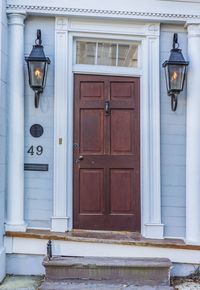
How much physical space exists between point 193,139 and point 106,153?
2.98ft

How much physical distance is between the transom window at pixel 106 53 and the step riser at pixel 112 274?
210cm

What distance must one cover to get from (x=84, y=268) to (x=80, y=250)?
0.24 metres

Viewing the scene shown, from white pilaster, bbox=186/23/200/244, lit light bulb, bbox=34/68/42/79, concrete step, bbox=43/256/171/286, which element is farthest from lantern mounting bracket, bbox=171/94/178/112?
concrete step, bbox=43/256/171/286

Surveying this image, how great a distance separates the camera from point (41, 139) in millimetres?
3945

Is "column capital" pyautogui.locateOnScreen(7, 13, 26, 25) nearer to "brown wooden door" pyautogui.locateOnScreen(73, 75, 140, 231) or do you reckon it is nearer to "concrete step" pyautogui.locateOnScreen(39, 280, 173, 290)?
"brown wooden door" pyautogui.locateOnScreen(73, 75, 140, 231)

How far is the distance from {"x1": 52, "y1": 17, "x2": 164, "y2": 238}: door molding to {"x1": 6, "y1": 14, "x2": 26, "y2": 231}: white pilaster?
34cm

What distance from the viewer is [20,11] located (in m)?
3.83

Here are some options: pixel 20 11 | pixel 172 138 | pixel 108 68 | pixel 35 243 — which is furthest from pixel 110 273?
pixel 20 11

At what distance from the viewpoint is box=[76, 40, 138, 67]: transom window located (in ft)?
13.5

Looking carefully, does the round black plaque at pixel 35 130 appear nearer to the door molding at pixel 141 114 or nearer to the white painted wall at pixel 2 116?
the door molding at pixel 141 114

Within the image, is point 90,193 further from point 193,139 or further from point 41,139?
point 193,139

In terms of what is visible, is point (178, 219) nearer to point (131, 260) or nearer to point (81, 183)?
point (131, 260)

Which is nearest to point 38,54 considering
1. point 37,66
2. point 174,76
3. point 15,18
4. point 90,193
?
point 37,66

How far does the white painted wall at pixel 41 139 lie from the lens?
3.90 metres
